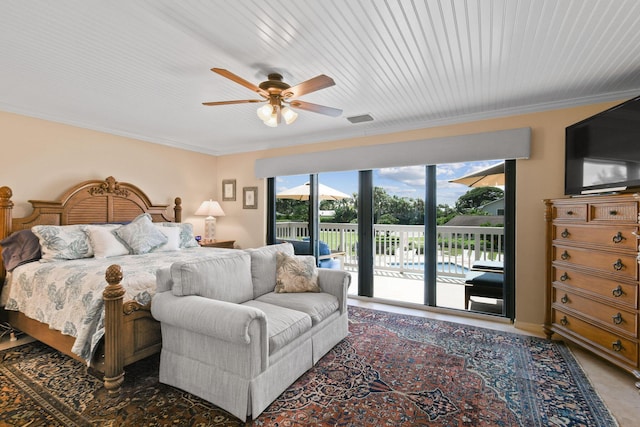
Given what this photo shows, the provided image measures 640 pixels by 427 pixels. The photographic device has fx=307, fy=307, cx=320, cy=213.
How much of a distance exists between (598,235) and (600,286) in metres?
0.41

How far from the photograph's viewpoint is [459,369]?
247cm

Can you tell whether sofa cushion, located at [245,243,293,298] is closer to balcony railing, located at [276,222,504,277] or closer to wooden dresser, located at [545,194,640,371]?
balcony railing, located at [276,222,504,277]

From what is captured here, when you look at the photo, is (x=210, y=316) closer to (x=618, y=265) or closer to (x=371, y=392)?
(x=371, y=392)

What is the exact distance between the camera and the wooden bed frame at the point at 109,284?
6.84ft

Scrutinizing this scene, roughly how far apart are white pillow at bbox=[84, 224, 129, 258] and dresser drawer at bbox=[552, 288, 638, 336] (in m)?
4.52

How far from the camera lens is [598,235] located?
2523 mm

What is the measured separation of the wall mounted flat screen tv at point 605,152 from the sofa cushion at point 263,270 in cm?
296

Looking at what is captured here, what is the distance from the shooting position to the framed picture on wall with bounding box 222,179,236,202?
5453mm

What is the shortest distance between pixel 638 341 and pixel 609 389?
1.31 feet

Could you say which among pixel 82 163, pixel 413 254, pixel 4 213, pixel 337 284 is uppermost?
pixel 82 163

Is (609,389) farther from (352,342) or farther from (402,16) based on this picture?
(402,16)

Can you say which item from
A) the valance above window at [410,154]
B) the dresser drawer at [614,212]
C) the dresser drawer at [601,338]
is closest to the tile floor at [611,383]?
the dresser drawer at [601,338]

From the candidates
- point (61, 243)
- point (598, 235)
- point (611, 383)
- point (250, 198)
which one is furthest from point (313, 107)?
point (611, 383)

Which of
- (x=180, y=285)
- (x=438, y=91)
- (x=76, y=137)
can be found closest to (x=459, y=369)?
(x=180, y=285)
